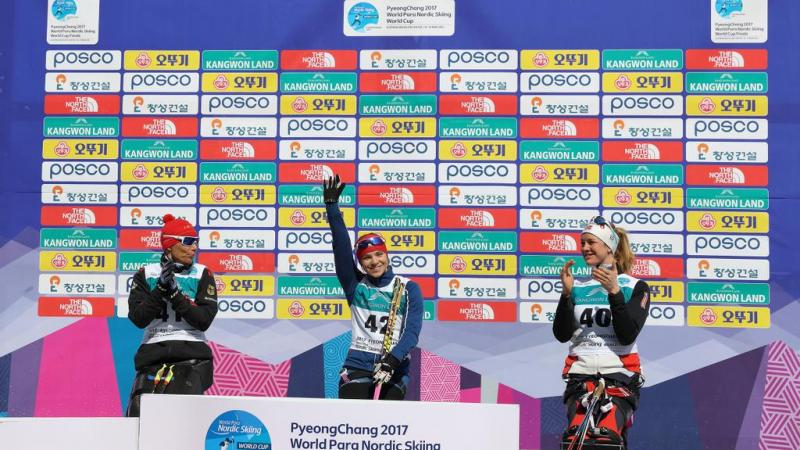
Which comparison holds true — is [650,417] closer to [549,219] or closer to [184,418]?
[549,219]

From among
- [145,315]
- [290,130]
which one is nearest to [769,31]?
[290,130]

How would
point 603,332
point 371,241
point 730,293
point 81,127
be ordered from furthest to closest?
point 81,127, point 730,293, point 371,241, point 603,332

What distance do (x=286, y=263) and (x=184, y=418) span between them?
3.52 meters

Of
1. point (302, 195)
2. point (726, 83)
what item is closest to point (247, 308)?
point (302, 195)

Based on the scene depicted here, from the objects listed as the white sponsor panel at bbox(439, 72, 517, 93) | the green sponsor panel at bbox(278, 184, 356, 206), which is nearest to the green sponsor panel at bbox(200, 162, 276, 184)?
the green sponsor panel at bbox(278, 184, 356, 206)

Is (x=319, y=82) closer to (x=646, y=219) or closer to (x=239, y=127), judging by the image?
(x=239, y=127)

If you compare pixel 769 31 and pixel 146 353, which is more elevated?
pixel 769 31

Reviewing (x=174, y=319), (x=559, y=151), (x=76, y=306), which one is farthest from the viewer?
(x=76, y=306)

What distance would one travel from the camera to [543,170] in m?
6.73

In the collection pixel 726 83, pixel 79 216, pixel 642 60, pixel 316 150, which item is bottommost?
pixel 79 216

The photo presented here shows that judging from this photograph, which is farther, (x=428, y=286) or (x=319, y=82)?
(x=319, y=82)

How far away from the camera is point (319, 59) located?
22.7 feet

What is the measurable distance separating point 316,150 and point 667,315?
279 cm

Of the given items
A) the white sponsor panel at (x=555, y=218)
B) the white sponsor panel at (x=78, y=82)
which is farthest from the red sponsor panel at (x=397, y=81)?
the white sponsor panel at (x=78, y=82)
